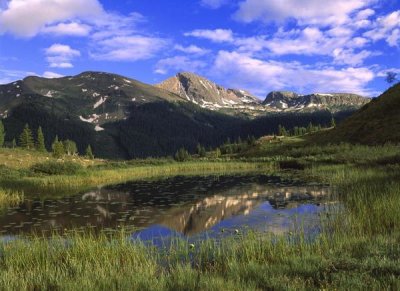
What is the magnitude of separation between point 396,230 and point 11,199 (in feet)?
119

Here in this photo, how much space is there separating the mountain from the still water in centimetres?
5225

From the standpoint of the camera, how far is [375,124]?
326 ft

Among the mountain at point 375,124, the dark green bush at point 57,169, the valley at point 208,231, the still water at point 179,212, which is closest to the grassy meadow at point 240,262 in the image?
the valley at point 208,231

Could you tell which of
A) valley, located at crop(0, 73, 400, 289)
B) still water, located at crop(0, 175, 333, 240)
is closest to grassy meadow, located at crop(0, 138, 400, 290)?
valley, located at crop(0, 73, 400, 289)

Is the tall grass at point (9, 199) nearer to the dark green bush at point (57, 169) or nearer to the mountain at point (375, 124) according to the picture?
the dark green bush at point (57, 169)

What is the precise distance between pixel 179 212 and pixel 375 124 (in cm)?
8042

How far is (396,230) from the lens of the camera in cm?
1568

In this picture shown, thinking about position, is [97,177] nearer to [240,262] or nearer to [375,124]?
[240,262]

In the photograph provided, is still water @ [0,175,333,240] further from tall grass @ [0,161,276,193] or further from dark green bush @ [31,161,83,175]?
dark green bush @ [31,161,83,175]

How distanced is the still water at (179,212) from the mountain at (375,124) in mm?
52247

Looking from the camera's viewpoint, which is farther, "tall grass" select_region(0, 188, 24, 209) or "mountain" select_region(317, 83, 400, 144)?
"mountain" select_region(317, 83, 400, 144)

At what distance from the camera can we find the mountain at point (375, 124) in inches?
3482

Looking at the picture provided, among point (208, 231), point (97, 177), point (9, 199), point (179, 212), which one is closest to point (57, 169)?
point (97, 177)

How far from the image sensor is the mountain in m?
88.4
